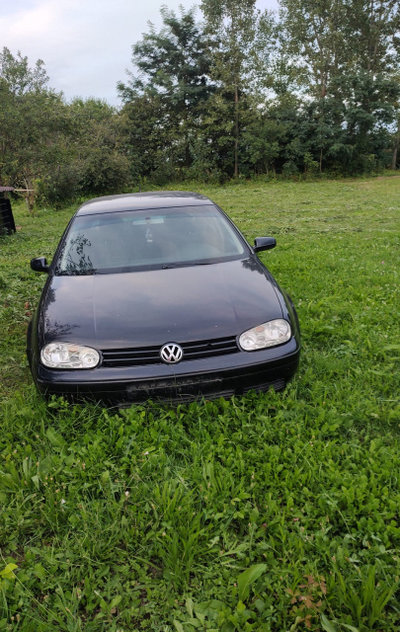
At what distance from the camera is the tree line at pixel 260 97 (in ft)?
87.9

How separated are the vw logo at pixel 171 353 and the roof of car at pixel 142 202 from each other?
1.90 metres

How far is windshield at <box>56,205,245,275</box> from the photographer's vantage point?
3395 millimetres

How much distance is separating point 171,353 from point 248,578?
1.16m

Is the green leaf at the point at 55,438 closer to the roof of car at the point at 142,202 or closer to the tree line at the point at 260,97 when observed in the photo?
the roof of car at the point at 142,202

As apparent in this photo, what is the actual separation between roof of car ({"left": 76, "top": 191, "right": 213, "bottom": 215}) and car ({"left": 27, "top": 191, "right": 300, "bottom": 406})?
0.68 metres

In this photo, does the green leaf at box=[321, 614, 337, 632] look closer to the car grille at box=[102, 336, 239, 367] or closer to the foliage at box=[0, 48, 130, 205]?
the car grille at box=[102, 336, 239, 367]

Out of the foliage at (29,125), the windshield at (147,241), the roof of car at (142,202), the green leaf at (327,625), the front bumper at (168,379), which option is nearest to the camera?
the green leaf at (327,625)

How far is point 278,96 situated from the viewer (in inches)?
1116

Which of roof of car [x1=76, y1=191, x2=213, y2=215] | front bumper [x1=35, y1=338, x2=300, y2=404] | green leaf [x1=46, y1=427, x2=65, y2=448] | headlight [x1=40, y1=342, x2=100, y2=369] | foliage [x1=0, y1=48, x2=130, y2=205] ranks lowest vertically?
green leaf [x1=46, y1=427, x2=65, y2=448]

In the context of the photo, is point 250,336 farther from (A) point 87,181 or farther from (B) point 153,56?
(B) point 153,56

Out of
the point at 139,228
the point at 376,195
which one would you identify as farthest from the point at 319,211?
the point at 139,228

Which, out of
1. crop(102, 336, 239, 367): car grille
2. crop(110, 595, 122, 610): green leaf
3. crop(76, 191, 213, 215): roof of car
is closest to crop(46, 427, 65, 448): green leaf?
crop(102, 336, 239, 367): car grille

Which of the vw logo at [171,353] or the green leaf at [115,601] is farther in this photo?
the vw logo at [171,353]


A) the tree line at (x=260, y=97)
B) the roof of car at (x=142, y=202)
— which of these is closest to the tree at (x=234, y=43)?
the tree line at (x=260, y=97)
